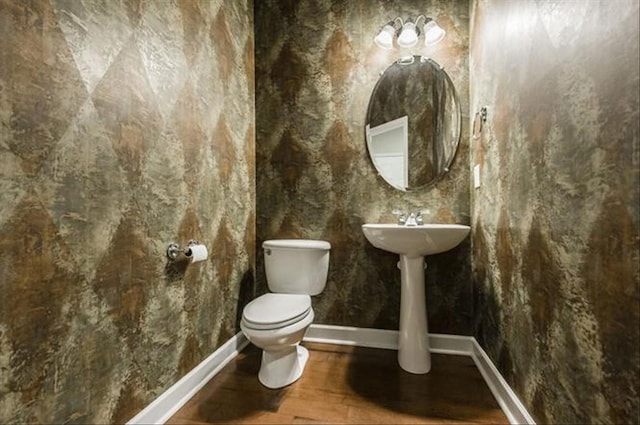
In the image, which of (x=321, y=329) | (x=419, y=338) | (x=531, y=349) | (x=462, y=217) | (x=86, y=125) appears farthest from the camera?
(x=321, y=329)

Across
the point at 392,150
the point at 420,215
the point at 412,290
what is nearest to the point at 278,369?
the point at 412,290

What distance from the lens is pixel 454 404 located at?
1369 millimetres

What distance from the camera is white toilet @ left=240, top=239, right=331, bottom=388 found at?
4.48ft

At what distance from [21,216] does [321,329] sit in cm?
172

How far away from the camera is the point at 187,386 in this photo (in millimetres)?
1423

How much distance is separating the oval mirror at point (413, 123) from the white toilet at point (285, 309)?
0.73 metres

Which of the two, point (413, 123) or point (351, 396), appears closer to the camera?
point (351, 396)

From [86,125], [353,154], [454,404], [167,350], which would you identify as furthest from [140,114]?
[454,404]

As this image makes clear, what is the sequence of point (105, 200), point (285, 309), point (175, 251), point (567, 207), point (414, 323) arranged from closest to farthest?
point (567, 207)
point (105, 200)
point (175, 251)
point (285, 309)
point (414, 323)

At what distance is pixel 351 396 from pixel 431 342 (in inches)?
30.0

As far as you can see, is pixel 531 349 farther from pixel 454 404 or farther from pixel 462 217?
pixel 462 217

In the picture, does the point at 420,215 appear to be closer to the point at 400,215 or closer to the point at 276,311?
the point at 400,215

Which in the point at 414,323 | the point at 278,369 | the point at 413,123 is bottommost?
the point at 278,369

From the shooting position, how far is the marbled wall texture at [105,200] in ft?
2.58
